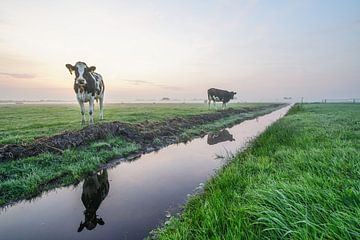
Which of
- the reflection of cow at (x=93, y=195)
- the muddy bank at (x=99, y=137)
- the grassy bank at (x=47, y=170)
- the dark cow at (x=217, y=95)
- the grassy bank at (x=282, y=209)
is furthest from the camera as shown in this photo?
the dark cow at (x=217, y=95)

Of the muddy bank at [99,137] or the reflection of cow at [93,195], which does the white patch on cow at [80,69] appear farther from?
the reflection of cow at [93,195]

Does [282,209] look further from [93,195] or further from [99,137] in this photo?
[99,137]

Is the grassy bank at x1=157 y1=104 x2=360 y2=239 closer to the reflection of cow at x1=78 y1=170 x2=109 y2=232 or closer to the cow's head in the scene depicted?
the reflection of cow at x1=78 y1=170 x2=109 y2=232

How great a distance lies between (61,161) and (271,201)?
21.5 feet

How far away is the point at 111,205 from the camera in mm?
5195

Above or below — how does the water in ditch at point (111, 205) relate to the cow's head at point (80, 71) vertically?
below

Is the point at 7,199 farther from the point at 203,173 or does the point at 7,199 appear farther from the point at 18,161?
the point at 203,173

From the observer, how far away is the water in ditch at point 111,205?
4234mm

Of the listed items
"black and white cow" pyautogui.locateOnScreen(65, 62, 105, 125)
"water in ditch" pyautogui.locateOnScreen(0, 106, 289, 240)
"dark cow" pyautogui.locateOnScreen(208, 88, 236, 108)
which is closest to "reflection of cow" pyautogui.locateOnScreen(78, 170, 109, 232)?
"water in ditch" pyautogui.locateOnScreen(0, 106, 289, 240)

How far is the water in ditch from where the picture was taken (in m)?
4.23

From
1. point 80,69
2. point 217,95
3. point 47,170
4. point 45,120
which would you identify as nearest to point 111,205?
point 47,170

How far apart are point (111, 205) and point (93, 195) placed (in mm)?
806

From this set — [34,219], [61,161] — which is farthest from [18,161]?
[34,219]

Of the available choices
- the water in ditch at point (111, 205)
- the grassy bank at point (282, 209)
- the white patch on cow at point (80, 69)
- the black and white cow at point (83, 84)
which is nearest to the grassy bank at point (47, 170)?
the water in ditch at point (111, 205)
